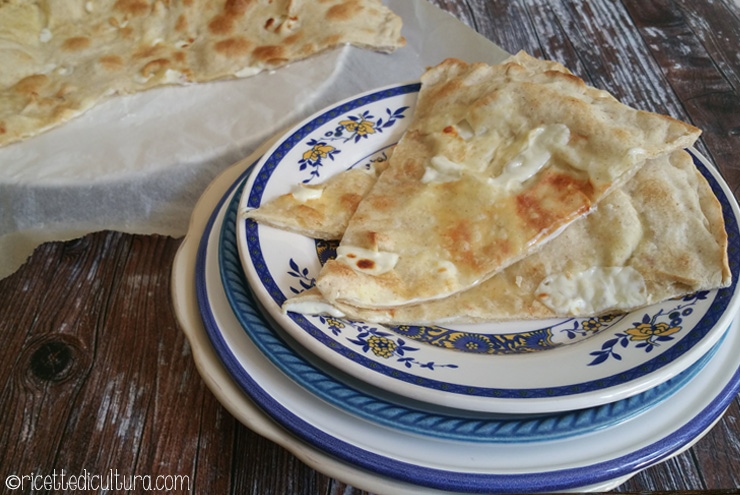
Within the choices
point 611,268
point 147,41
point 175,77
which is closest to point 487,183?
point 611,268

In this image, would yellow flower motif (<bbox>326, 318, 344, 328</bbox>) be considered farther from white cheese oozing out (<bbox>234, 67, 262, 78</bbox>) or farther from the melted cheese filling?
white cheese oozing out (<bbox>234, 67, 262, 78</bbox>)

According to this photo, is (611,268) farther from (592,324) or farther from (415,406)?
(415,406)

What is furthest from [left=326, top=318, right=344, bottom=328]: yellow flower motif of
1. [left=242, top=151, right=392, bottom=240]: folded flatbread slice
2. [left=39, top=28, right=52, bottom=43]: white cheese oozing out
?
[left=39, top=28, right=52, bottom=43]: white cheese oozing out

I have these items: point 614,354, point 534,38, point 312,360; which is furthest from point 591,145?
point 534,38

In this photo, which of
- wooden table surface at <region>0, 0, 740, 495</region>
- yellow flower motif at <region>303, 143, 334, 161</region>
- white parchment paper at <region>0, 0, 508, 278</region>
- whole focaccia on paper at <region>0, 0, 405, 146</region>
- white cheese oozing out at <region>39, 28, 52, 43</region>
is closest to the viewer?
wooden table surface at <region>0, 0, 740, 495</region>

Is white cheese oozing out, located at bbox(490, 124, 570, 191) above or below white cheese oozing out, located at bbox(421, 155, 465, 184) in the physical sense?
above

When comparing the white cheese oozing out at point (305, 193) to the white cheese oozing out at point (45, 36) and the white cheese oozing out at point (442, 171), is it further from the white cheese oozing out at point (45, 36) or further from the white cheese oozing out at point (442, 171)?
the white cheese oozing out at point (45, 36)

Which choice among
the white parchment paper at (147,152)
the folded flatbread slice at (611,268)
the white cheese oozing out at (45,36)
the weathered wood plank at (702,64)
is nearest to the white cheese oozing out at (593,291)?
the folded flatbread slice at (611,268)
